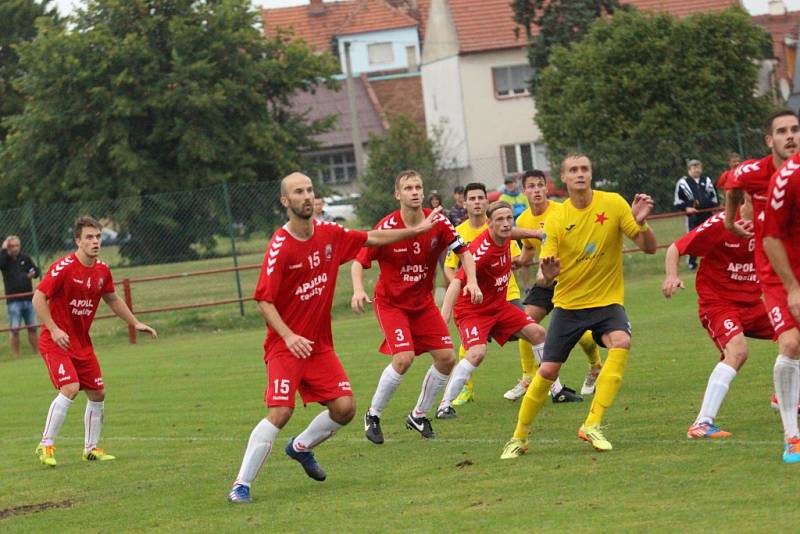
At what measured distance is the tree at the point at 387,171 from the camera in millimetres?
30641

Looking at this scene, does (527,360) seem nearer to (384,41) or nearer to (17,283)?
(17,283)

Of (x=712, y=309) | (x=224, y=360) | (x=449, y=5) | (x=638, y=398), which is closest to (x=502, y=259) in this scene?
(x=638, y=398)

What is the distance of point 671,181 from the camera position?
97.7 feet

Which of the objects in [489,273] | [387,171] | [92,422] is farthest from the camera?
[387,171]

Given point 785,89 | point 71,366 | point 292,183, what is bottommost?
point 71,366

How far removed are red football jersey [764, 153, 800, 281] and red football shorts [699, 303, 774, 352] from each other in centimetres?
184

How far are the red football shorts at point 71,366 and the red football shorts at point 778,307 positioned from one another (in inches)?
218

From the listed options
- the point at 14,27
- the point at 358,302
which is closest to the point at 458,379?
the point at 358,302

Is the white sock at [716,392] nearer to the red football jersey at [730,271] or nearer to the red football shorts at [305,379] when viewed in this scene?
the red football jersey at [730,271]

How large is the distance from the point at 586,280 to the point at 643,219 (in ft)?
2.05

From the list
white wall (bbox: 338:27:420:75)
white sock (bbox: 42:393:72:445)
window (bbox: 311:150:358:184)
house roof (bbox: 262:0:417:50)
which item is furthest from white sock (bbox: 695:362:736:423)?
house roof (bbox: 262:0:417:50)

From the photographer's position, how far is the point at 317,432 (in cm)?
880

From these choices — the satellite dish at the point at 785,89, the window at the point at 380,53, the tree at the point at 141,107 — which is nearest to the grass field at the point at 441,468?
the tree at the point at 141,107

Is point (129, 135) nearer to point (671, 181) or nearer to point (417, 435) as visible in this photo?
point (671, 181)
